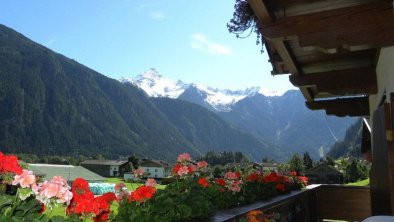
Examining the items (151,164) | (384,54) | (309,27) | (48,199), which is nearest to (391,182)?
(384,54)

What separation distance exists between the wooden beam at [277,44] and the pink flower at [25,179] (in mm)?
1502

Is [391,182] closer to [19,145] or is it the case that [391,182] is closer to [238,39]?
[238,39]

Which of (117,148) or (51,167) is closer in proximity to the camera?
(51,167)

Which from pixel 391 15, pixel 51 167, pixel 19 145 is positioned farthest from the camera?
→ pixel 19 145

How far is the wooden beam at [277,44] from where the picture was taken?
2.56m

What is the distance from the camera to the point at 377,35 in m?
2.67

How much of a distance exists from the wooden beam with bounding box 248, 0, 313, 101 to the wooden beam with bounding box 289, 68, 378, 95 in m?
0.14

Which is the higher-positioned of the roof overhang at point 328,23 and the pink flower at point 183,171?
the roof overhang at point 328,23

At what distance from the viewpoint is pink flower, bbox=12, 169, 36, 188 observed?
1.93 meters

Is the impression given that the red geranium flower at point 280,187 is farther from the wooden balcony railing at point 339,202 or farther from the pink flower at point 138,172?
the pink flower at point 138,172

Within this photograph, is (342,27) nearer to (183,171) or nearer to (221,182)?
(183,171)

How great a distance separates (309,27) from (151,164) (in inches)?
4604

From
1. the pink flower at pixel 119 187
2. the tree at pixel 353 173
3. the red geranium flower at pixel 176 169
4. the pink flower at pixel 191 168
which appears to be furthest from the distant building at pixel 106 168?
the pink flower at pixel 119 187

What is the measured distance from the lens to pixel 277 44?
3.43 meters
